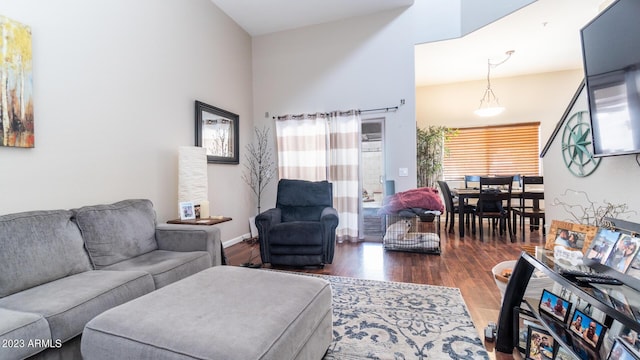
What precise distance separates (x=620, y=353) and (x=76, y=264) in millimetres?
2723

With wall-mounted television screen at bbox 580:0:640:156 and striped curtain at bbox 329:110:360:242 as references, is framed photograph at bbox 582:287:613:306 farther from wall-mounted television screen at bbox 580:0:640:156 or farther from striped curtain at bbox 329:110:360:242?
striped curtain at bbox 329:110:360:242

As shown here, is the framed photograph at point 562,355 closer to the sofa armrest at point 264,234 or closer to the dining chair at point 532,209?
the sofa armrest at point 264,234

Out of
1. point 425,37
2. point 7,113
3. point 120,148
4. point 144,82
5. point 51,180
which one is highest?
point 425,37

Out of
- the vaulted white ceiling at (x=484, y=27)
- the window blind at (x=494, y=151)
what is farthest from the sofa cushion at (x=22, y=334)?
the window blind at (x=494, y=151)

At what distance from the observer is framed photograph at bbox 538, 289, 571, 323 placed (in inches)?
53.5

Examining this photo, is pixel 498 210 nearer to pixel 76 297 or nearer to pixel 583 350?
pixel 583 350

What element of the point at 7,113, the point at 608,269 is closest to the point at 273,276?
the point at 608,269

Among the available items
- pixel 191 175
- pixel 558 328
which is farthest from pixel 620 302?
pixel 191 175

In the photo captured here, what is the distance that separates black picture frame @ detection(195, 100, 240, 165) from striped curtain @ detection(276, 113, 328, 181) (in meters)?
0.72

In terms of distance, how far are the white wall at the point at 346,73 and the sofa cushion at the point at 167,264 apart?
2.56 meters

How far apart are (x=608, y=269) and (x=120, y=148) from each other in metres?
3.53

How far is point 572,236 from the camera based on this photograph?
1.57 m

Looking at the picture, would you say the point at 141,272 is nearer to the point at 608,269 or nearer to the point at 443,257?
the point at 608,269

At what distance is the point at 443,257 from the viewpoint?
133 inches
